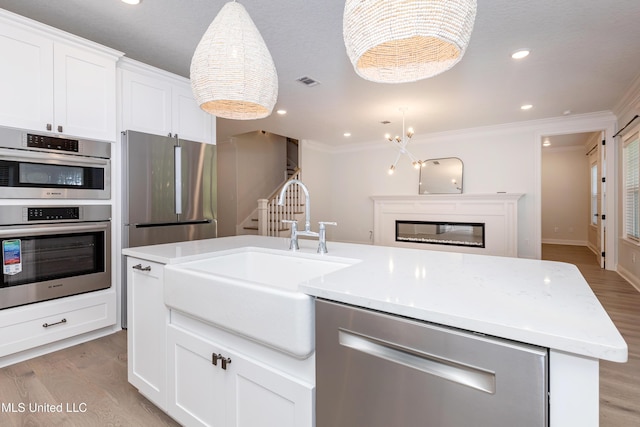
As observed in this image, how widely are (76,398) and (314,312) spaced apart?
5.76ft

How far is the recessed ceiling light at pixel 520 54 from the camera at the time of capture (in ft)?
9.33

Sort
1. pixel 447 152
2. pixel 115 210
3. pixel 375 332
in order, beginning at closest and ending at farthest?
pixel 375 332 → pixel 115 210 → pixel 447 152

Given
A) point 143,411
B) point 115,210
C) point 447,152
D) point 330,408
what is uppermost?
point 447,152

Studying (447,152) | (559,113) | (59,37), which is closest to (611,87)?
(559,113)

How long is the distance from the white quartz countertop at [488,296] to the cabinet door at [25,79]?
1.69m

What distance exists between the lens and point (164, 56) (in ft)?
9.68

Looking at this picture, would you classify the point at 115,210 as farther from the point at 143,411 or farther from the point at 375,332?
the point at 375,332

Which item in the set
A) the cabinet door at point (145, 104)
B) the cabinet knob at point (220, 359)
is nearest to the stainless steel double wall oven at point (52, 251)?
the cabinet door at point (145, 104)

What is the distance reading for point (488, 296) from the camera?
90cm

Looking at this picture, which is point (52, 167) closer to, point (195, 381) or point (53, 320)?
point (53, 320)

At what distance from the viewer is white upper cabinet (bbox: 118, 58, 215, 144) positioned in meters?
2.85

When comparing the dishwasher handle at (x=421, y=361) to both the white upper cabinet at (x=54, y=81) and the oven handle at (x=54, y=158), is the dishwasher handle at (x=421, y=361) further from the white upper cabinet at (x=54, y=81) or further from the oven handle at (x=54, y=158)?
the white upper cabinet at (x=54, y=81)

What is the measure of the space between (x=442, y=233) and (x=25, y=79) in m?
6.20

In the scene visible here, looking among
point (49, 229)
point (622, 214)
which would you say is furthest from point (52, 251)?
point (622, 214)
